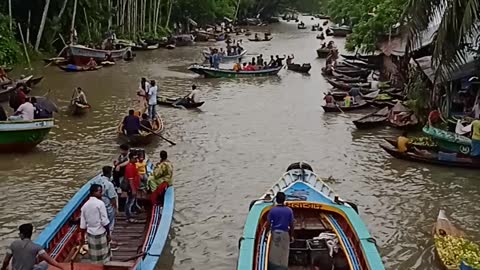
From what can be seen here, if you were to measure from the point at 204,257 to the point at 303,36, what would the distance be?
6532cm

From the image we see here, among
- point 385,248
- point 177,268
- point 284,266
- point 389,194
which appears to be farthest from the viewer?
point 389,194

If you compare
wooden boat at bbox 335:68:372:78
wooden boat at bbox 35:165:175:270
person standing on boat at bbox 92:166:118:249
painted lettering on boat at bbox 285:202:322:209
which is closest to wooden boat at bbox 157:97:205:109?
wooden boat at bbox 335:68:372:78

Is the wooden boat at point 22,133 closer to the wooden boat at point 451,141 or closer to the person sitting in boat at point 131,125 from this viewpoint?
the person sitting in boat at point 131,125

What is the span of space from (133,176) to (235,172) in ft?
18.8

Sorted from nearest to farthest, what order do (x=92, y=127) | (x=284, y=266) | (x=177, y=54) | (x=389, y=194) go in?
(x=284, y=266) < (x=389, y=194) < (x=92, y=127) < (x=177, y=54)

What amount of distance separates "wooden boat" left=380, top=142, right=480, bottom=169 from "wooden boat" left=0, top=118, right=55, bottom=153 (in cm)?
919

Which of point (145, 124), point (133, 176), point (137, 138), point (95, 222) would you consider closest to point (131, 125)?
point (137, 138)

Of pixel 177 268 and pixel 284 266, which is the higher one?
pixel 284 266

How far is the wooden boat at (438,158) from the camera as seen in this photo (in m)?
17.0

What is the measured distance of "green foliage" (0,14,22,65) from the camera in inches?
1365

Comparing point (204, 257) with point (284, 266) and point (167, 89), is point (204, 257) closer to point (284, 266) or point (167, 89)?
point (284, 266)

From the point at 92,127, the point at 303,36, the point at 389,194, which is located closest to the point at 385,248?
the point at 389,194

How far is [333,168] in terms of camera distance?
59.0ft

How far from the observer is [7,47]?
115ft
